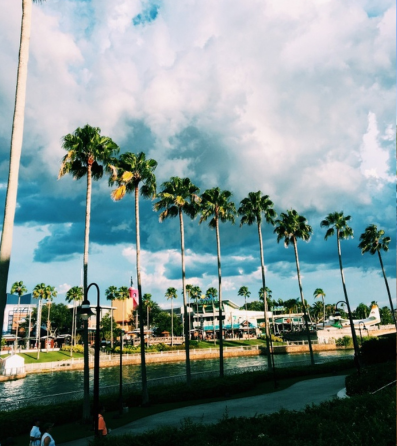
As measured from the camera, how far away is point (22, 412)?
78.5 feet

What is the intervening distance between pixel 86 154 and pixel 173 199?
13042 mm

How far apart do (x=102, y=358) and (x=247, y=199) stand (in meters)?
54.7

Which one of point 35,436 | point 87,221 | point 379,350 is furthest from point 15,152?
point 379,350

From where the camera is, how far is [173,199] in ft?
134

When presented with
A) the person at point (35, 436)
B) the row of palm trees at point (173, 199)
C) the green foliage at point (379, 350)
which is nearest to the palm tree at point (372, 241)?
the row of palm trees at point (173, 199)

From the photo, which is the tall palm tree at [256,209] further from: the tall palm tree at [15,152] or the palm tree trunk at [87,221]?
the tall palm tree at [15,152]

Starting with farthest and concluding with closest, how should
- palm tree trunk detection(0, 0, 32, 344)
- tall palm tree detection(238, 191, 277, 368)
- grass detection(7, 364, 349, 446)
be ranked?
tall palm tree detection(238, 191, 277, 368), grass detection(7, 364, 349, 446), palm tree trunk detection(0, 0, 32, 344)

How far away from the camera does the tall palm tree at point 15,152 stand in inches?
448

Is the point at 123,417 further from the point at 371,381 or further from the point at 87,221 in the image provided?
the point at 371,381

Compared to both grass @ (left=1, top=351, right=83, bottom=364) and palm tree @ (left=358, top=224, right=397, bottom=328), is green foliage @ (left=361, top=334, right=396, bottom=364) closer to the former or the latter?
palm tree @ (left=358, top=224, right=397, bottom=328)

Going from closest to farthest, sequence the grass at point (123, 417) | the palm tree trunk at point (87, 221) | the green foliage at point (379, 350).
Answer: the grass at point (123, 417) < the palm tree trunk at point (87, 221) < the green foliage at point (379, 350)

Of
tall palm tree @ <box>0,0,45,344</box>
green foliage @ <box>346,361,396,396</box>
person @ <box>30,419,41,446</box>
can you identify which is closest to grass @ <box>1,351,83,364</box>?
green foliage @ <box>346,361,396,396</box>

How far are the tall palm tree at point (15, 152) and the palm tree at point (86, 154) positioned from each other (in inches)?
586

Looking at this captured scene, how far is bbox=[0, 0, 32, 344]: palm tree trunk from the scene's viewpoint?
11375 mm
